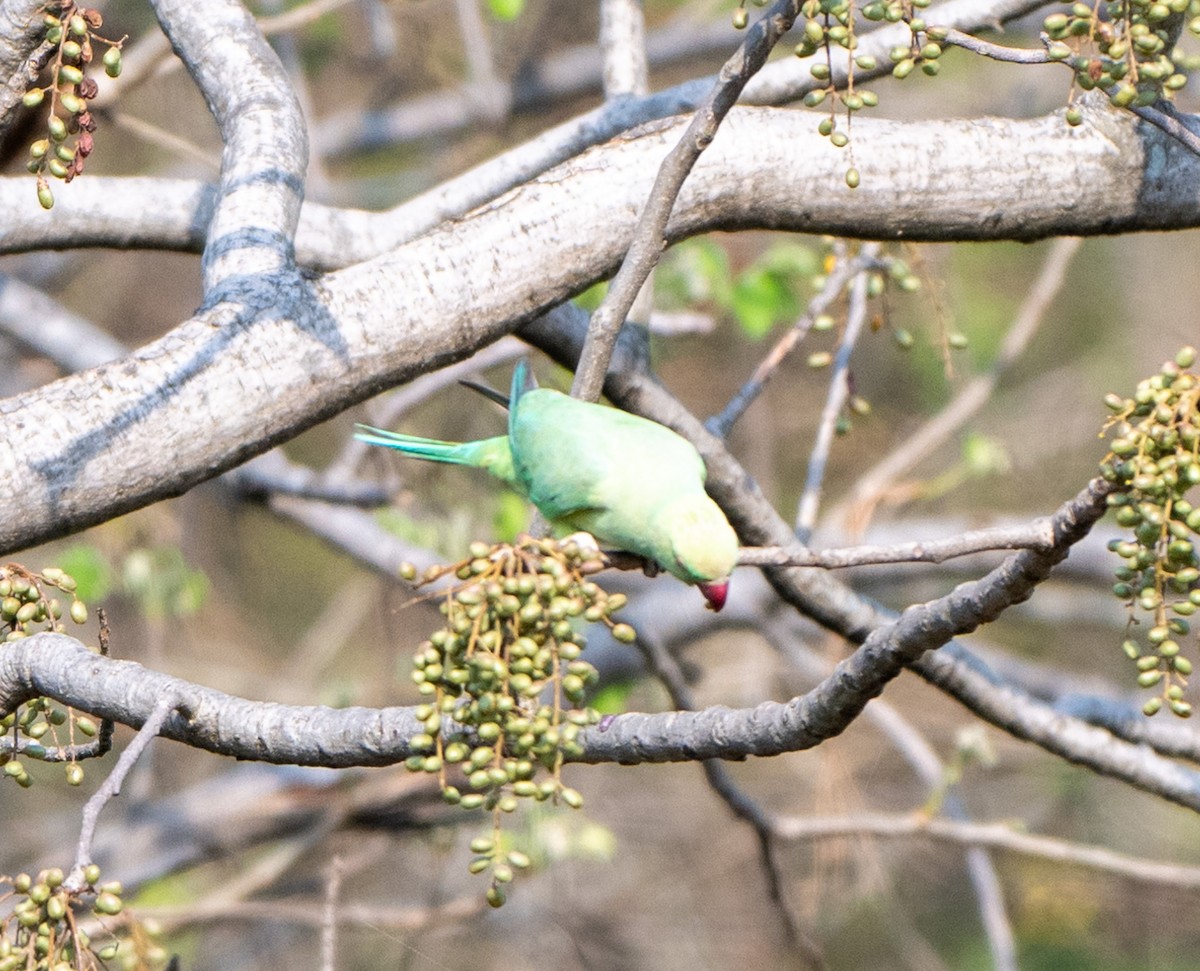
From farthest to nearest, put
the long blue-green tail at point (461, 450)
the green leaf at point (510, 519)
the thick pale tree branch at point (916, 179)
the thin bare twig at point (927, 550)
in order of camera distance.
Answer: the green leaf at point (510, 519), the long blue-green tail at point (461, 450), the thick pale tree branch at point (916, 179), the thin bare twig at point (927, 550)

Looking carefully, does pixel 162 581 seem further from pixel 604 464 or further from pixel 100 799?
pixel 100 799

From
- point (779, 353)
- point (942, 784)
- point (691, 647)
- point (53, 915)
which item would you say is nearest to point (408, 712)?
point (53, 915)

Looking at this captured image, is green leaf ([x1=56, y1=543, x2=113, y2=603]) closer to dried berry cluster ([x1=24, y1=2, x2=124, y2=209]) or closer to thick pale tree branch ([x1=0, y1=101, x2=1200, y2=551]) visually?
thick pale tree branch ([x1=0, y1=101, x2=1200, y2=551])

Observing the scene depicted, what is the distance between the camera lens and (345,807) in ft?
14.4

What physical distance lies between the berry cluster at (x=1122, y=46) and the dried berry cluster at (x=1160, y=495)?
0.52 meters

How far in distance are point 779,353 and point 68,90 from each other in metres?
1.71

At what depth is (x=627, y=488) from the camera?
2.21 m

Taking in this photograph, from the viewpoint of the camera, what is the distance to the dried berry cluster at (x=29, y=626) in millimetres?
1797

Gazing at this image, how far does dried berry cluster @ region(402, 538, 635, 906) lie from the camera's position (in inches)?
58.6

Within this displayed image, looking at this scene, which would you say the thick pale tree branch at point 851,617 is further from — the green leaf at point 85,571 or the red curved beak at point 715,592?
the green leaf at point 85,571

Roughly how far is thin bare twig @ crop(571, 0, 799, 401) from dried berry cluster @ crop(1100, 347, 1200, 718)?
635 mm

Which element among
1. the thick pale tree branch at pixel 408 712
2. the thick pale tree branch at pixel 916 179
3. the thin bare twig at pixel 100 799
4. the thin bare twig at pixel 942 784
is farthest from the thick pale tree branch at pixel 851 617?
the thin bare twig at pixel 100 799

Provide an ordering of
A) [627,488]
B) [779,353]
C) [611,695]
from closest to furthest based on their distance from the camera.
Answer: [627,488] → [779,353] → [611,695]

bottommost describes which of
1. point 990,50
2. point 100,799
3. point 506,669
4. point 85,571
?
point 100,799
